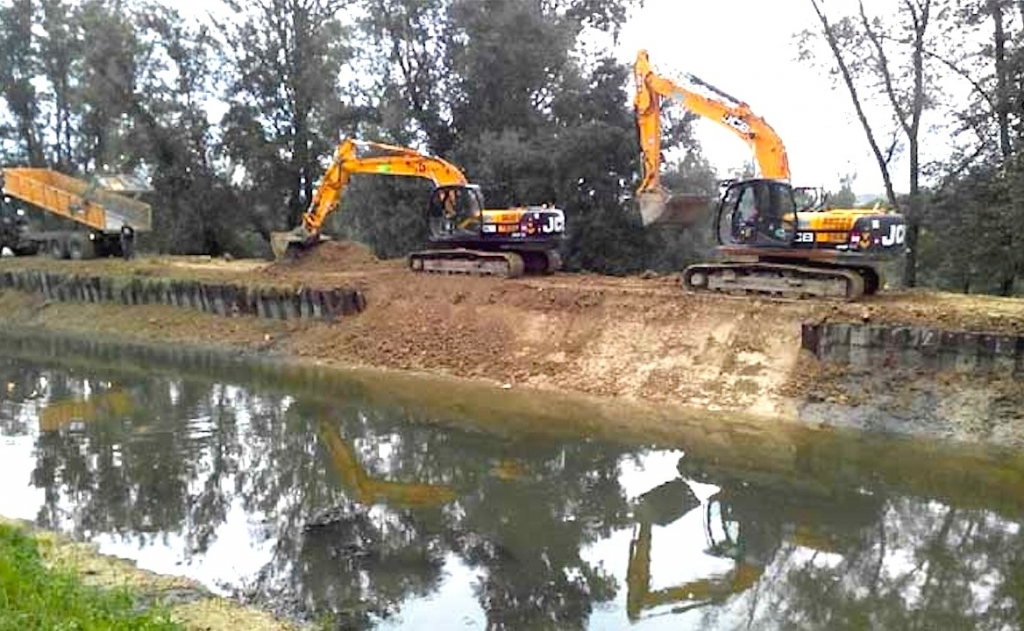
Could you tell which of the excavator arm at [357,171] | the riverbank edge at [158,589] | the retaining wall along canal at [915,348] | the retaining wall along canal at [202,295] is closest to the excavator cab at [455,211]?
the excavator arm at [357,171]

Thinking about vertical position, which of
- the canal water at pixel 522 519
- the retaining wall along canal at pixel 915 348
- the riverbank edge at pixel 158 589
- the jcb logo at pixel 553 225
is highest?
the jcb logo at pixel 553 225

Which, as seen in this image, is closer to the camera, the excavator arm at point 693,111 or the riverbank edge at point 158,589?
the riverbank edge at point 158,589

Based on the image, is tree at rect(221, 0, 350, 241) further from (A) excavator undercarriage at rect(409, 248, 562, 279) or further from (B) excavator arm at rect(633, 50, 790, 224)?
(B) excavator arm at rect(633, 50, 790, 224)

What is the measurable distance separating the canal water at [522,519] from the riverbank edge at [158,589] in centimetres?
35

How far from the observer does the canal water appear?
7055 mm

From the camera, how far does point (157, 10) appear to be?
2845 centimetres

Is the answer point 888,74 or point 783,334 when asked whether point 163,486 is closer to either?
point 783,334

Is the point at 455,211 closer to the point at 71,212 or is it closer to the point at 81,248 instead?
the point at 71,212

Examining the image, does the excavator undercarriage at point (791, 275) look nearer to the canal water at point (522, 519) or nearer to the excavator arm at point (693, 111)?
the excavator arm at point (693, 111)

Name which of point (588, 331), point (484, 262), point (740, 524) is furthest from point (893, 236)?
point (484, 262)

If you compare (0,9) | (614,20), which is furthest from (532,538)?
(0,9)

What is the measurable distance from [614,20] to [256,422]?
17.7m

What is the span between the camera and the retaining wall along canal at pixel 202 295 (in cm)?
1873

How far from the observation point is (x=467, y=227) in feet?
59.4
